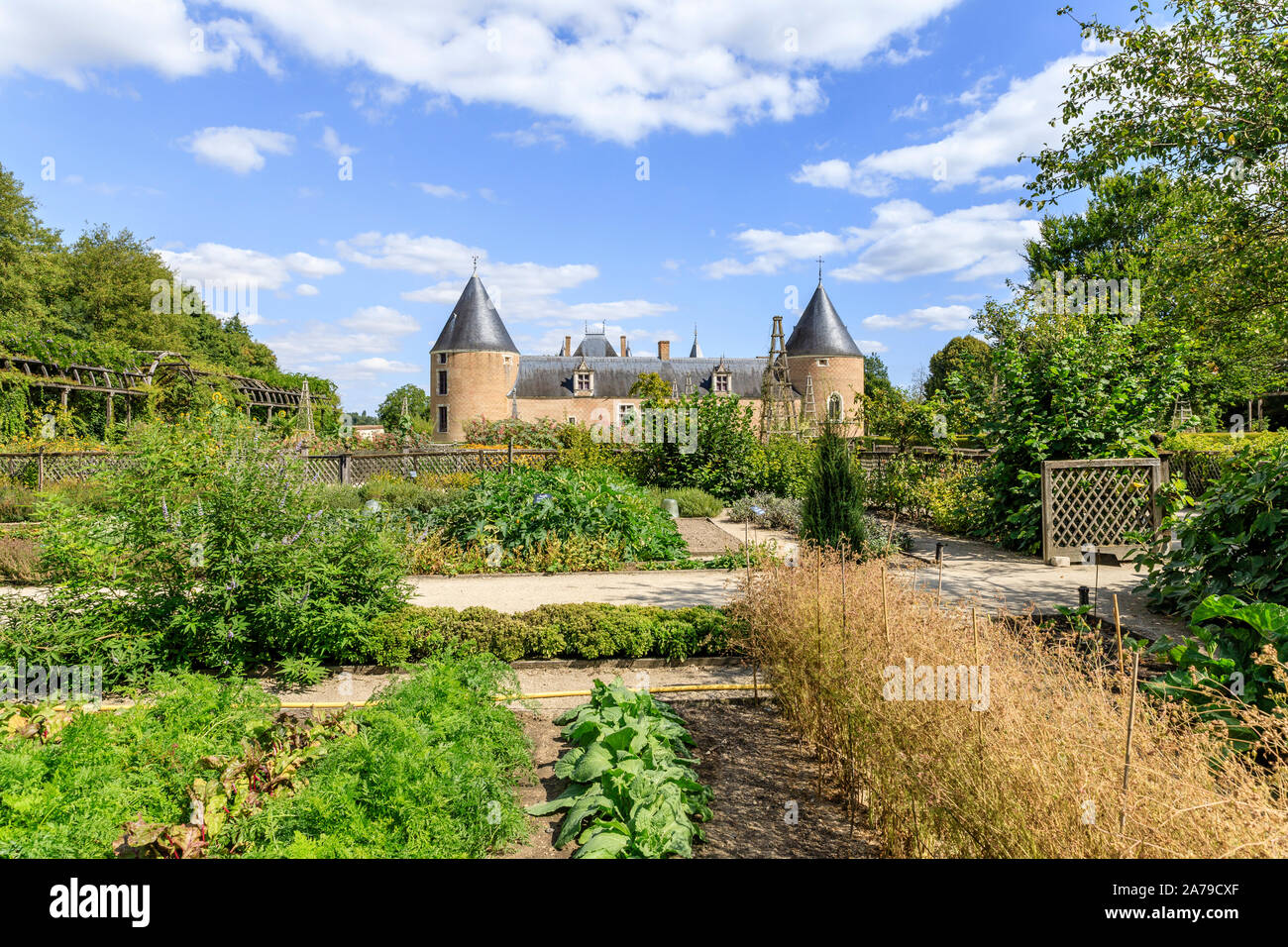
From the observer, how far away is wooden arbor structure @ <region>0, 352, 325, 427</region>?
795 inches

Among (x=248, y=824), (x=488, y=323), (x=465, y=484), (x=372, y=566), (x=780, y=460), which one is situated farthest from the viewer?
(x=488, y=323)

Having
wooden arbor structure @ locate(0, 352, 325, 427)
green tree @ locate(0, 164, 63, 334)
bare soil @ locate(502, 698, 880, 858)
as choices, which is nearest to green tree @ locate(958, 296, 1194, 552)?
bare soil @ locate(502, 698, 880, 858)

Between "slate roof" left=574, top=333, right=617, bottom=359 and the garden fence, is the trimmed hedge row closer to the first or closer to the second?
the garden fence

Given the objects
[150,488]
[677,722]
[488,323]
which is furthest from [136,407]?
[677,722]

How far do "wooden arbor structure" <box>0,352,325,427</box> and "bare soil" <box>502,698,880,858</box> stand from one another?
1904 centimetres

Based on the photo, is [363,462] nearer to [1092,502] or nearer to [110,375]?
[110,375]

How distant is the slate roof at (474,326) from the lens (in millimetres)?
42719

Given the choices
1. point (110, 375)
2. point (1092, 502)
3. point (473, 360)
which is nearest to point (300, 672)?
point (1092, 502)

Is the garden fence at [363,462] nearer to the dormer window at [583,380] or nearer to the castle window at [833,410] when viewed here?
the castle window at [833,410]

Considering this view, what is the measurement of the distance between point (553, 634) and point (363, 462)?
1389cm

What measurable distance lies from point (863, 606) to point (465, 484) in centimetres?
1153

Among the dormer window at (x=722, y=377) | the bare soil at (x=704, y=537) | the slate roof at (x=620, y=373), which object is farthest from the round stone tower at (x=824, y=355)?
the bare soil at (x=704, y=537)
